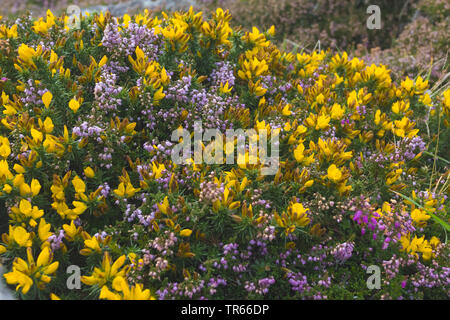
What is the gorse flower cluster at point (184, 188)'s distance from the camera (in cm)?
241

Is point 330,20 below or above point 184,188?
above

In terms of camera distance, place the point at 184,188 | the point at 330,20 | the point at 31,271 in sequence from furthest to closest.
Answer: the point at 330,20, the point at 184,188, the point at 31,271

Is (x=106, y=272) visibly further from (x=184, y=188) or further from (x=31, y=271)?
(x=184, y=188)

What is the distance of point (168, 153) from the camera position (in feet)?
9.34

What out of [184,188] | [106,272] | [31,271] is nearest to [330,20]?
[184,188]

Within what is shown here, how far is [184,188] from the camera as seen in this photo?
2770 mm

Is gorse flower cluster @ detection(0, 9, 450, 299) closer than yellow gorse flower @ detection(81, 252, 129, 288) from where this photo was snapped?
No

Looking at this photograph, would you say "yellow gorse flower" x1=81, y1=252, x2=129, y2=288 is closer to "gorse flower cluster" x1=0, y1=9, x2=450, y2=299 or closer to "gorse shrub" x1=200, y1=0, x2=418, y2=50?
"gorse flower cluster" x1=0, y1=9, x2=450, y2=299

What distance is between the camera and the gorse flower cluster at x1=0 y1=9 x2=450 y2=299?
2.41 m

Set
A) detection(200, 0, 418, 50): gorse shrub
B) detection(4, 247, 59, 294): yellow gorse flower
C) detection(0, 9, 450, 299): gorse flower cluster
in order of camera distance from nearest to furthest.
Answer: detection(4, 247, 59, 294): yellow gorse flower < detection(0, 9, 450, 299): gorse flower cluster < detection(200, 0, 418, 50): gorse shrub

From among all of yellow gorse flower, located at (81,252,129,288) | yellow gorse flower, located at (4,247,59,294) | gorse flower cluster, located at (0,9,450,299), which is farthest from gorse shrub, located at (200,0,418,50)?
yellow gorse flower, located at (4,247,59,294)
